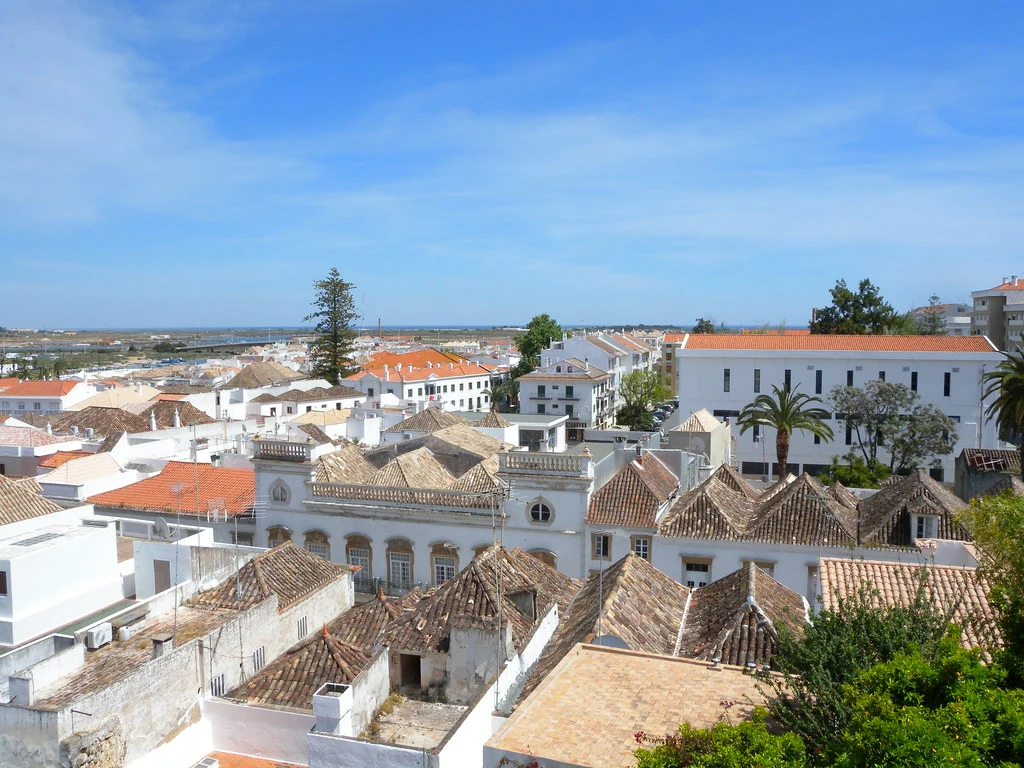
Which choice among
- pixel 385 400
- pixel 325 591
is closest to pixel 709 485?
pixel 325 591

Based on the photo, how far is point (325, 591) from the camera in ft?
61.7

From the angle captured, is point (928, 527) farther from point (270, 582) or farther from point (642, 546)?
point (270, 582)

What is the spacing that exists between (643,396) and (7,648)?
194ft

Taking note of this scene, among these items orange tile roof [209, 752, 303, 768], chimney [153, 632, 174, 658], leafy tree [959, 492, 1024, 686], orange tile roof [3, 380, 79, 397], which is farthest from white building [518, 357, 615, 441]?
leafy tree [959, 492, 1024, 686]

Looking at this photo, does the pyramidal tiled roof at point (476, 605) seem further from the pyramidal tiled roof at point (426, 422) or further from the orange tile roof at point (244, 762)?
the pyramidal tiled roof at point (426, 422)

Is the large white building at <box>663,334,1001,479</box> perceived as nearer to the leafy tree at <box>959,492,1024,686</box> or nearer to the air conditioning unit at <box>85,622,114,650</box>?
the leafy tree at <box>959,492,1024,686</box>

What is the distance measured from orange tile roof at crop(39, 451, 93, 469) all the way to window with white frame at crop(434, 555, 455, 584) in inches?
707

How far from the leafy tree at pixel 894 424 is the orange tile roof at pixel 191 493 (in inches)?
1292

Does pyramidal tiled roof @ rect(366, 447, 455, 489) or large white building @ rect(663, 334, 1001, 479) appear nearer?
pyramidal tiled roof @ rect(366, 447, 455, 489)

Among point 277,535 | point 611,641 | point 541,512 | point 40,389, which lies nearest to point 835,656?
point 611,641

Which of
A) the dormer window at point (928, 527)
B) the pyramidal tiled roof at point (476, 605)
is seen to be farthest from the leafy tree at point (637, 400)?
the pyramidal tiled roof at point (476, 605)

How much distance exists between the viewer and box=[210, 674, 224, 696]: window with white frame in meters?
14.5

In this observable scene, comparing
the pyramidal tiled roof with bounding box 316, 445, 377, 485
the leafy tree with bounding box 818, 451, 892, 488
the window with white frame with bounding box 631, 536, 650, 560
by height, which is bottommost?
the leafy tree with bounding box 818, 451, 892, 488

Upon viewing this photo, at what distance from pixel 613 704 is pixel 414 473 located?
655 inches
